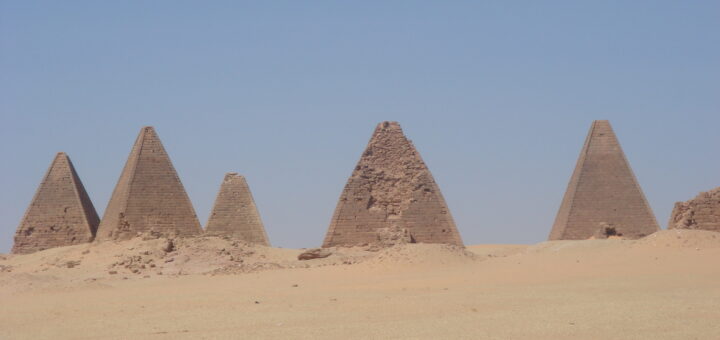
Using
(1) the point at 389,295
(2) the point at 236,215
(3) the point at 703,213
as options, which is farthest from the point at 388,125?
(1) the point at 389,295

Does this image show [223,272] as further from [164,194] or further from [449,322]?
[449,322]

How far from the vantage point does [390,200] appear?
1038 inches

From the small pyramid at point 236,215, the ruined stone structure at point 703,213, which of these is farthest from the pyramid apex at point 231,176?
the ruined stone structure at point 703,213

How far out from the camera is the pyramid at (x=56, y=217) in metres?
28.1

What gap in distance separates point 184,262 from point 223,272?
2.01m

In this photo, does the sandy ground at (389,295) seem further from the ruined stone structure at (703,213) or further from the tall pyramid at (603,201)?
the tall pyramid at (603,201)

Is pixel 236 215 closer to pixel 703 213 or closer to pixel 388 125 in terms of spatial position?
pixel 388 125

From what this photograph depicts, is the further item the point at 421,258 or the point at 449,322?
the point at 421,258

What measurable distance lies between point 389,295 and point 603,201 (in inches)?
525

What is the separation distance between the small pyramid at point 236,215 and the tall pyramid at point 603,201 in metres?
7.87

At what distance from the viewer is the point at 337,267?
21328 mm

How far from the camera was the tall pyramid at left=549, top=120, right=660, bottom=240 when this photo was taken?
27.1m

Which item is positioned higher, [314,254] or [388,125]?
[388,125]

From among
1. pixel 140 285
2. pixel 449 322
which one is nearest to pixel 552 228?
pixel 140 285
